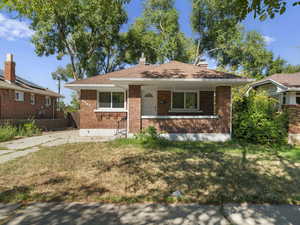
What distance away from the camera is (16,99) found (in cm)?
1472

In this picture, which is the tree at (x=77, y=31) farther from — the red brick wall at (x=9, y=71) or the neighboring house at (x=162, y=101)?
the neighboring house at (x=162, y=101)

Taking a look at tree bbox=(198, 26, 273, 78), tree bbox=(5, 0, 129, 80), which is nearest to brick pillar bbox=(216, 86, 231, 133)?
tree bbox=(5, 0, 129, 80)

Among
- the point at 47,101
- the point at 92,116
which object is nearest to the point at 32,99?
the point at 47,101

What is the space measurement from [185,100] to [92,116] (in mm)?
5954

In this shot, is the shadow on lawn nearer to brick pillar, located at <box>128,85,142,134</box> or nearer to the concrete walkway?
Result: the concrete walkway

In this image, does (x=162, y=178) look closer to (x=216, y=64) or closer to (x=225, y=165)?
(x=225, y=165)

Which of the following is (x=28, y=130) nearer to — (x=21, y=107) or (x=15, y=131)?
(x=15, y=131)

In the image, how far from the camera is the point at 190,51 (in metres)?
22.6

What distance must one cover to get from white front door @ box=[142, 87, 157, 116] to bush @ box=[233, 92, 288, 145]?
4897 millimetres

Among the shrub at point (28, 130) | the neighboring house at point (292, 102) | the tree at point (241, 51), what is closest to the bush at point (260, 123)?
the neighboring house at point (292, 102)

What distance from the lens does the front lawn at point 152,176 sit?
3.28 m

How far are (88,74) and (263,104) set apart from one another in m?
21.6

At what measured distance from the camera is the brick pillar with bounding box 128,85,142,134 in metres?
8.35

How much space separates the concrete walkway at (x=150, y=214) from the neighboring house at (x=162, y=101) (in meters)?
5.50
